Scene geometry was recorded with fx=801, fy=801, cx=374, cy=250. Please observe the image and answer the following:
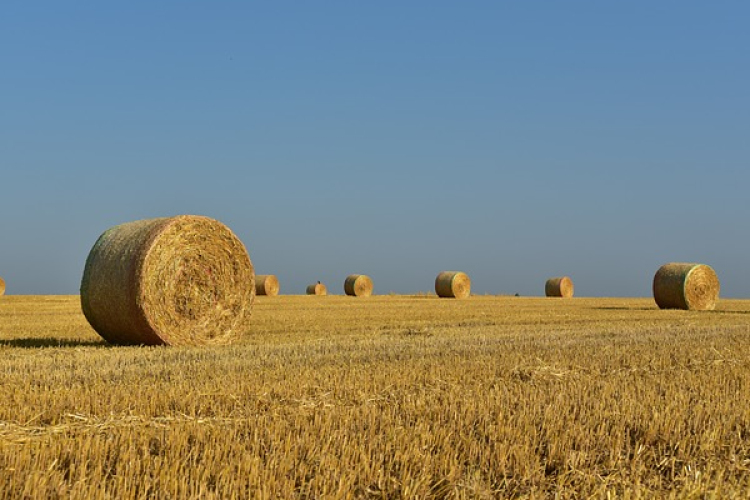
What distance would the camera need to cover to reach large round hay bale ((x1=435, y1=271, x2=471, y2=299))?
107 ft

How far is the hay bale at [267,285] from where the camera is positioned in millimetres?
33219

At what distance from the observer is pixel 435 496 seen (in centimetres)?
371

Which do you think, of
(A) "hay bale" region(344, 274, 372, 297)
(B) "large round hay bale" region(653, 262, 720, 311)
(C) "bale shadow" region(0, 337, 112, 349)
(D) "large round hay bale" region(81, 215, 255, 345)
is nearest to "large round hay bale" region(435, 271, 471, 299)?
(A) "hay bale" region(344, 274, 372, 297)

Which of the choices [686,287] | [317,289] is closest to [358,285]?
[317,289]

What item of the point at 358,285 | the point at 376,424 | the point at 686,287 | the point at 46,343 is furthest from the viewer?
the point at 358,285

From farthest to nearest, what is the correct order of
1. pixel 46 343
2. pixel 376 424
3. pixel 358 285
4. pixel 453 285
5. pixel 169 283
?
pixel 358 285, pixel 453 285, pixel 169 283, pixel 46 343, pixel 376 424

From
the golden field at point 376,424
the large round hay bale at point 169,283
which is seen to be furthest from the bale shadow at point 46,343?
the golden field at point 376,424

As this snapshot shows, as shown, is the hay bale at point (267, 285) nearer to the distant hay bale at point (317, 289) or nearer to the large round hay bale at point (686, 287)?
the distant hay bale at point (317, 289)

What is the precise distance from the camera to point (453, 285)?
3241cm

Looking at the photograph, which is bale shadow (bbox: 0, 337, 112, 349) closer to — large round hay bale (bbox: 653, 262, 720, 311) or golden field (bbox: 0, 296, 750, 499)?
golden field (bbox: 0, 296, 750, 499)

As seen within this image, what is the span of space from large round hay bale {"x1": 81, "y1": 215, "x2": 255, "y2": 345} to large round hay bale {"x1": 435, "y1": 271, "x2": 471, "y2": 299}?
20916mm

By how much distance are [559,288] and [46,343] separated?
2806 cm

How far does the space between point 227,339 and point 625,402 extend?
23.3 feet

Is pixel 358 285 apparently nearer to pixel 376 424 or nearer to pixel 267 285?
pixel 267 285
